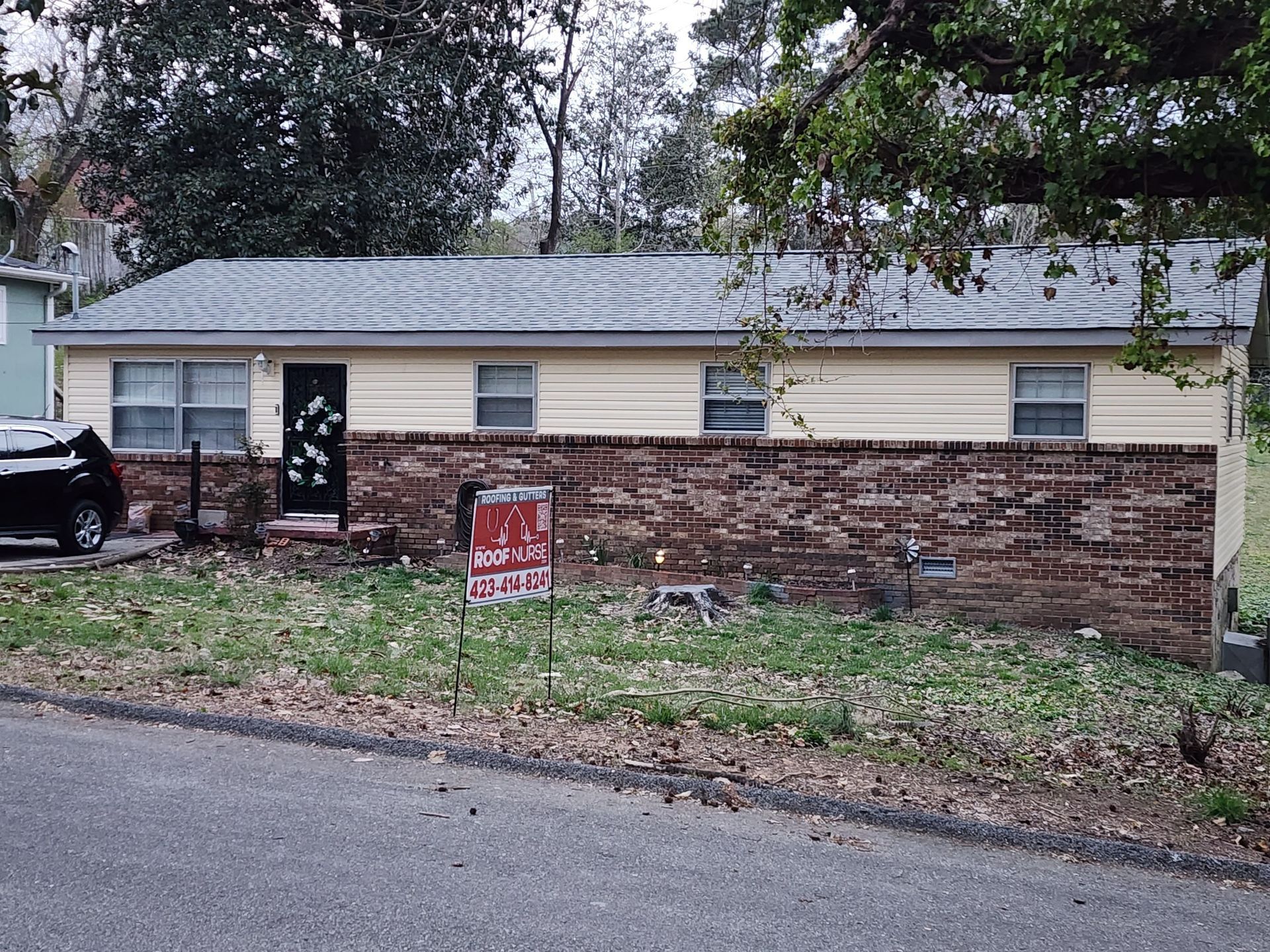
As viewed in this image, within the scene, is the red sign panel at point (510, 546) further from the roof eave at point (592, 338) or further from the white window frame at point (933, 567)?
the white window frame at point (933, 567)

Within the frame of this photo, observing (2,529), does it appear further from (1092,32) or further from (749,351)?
(1092,32)

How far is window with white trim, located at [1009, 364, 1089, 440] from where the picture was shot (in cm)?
1403

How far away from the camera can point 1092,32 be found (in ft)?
20.6

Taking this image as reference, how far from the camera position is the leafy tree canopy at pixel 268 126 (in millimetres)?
24859

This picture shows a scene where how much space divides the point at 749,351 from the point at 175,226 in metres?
20.3

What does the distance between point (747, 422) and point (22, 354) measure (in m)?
18.2

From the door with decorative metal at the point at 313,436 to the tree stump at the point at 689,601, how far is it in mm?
5697

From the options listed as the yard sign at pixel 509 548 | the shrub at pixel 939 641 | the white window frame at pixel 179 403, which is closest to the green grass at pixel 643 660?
the shrub at pixel 939 641

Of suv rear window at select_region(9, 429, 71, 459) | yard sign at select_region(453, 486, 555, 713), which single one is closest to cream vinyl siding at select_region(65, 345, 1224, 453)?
suv rear window at select_region(9, 429, 71, 459)

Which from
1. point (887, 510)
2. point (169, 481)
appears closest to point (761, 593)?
point (887, 510)

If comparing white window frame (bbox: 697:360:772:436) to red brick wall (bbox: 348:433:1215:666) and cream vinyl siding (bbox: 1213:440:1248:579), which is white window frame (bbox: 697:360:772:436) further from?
cream vinyl siding (bbox: 1213:440:1248:579)

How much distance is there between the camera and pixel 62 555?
47.9ft

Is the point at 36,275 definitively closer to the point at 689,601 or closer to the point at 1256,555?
the point at 689,601


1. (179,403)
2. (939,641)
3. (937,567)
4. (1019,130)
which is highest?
(1019,130)
